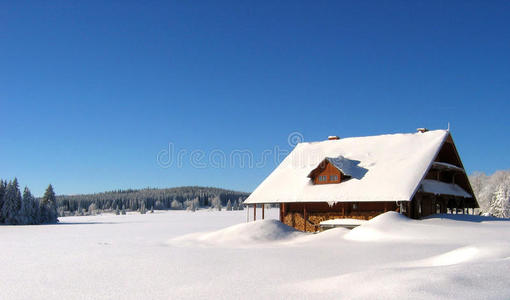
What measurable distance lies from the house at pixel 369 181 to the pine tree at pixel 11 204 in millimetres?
37574

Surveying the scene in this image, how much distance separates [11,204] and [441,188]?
166ft

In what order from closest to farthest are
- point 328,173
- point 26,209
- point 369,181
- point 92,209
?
point 369,181, point 328,173, point 26,209, point 92,209

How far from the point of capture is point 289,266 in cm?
1404

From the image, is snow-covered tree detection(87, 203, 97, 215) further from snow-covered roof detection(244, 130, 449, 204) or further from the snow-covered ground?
the snow-covered ground

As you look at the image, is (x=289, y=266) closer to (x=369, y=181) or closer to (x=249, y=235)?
(x=249, y=235)

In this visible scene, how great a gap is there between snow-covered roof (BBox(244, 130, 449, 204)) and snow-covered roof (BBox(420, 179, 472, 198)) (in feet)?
5.40

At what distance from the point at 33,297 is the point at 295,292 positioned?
6.26 meters

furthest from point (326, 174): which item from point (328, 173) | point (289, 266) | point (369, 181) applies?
point (289, 266)

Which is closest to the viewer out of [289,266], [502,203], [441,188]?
[289,266]

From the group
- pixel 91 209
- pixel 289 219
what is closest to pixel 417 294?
pixel 289 219

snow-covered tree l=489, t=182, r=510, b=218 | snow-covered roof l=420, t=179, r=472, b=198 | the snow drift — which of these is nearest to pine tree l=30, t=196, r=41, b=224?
the snow drift

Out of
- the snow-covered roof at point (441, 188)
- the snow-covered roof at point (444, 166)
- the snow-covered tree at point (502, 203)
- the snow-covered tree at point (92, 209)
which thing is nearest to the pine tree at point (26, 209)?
the snow-covered roof at point (441, 188)

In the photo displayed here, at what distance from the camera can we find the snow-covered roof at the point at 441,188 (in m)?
27.2

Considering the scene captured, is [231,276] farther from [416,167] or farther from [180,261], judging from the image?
[416,167]
